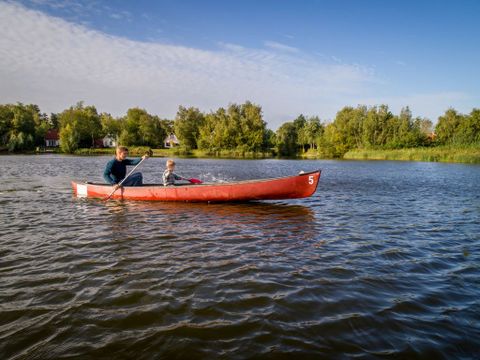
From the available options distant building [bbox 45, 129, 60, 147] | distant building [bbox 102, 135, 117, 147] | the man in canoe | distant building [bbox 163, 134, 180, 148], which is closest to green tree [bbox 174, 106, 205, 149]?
distant building [bbox 163, 134, 180, 148]

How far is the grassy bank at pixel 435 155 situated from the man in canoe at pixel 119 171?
47301 mm

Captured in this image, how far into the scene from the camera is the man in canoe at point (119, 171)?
39.9ft

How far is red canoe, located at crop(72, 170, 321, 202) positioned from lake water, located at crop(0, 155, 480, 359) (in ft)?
6.04

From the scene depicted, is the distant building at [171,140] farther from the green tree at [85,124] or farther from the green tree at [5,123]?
the green tree at [5,123]

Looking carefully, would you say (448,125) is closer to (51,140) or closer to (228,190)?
(228,190)

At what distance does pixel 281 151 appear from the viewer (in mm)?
83375

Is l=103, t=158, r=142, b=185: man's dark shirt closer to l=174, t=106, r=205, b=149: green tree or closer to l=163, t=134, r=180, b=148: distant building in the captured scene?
l=174, t=106, r=205, b=149: green tree

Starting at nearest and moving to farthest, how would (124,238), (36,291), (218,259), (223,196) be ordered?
(36,291) < (218,259) < (124,238) < (223,196)

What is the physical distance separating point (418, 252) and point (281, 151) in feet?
254

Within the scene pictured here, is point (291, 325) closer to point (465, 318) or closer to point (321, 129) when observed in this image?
point (465, 318)

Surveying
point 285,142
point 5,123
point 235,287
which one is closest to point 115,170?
point 235,287

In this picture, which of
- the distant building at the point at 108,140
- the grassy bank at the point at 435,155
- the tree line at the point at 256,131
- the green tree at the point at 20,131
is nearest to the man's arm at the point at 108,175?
the grassy bank at the point at 435,155

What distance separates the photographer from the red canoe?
1134 cm

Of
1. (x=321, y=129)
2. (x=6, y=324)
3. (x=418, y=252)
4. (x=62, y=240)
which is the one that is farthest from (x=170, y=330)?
(x=321, y=129)
